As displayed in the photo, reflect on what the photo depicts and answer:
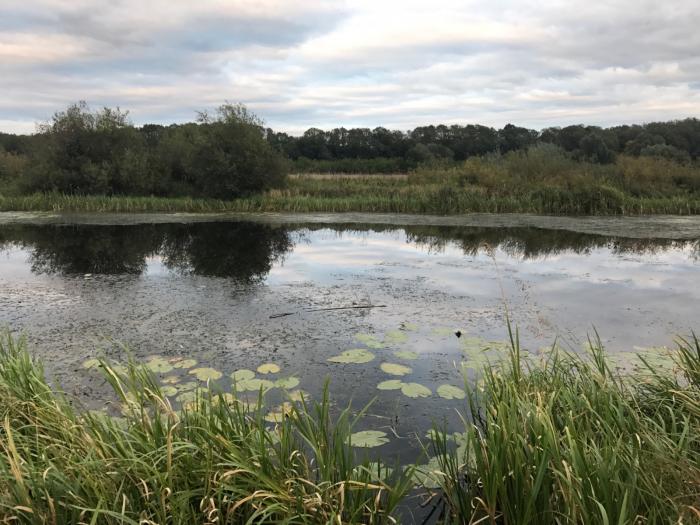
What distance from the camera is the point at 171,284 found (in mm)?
9977

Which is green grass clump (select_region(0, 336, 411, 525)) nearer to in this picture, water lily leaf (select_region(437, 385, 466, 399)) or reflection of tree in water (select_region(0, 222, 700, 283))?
water lily leaf (select_region(437, 385, 466, 399))

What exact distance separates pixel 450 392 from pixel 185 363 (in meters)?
3.01

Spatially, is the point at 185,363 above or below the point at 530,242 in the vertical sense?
below

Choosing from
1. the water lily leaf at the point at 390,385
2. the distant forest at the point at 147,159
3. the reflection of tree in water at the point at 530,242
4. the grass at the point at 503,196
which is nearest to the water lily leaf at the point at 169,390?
the water lily leaf at the point at 390,385

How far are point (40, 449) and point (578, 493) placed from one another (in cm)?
315

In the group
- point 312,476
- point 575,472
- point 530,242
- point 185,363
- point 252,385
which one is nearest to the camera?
point 575,472

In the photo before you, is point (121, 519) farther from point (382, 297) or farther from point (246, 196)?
point (246, 196)

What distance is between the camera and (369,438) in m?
4.08

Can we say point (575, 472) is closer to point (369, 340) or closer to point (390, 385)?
point (390, 385)

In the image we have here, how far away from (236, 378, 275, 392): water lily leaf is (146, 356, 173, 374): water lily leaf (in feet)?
3.19

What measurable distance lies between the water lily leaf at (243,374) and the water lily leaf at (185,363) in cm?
60

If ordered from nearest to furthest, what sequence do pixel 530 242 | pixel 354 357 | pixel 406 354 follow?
pixel 354 357
pixel 406 354
pixel 530 242

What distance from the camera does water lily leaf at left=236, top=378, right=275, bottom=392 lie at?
4992mm

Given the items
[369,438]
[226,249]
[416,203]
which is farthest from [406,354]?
[416,203]
